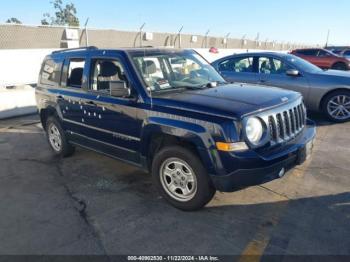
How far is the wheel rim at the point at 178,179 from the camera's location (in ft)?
12.1

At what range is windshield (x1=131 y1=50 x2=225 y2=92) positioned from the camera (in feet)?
13.7

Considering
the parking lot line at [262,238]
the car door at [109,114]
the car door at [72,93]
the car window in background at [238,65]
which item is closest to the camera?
the parking lot line at [262,238]

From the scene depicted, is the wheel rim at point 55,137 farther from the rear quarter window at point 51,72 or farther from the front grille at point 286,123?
the front grille at point 286,123

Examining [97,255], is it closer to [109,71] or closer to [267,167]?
[267,167]

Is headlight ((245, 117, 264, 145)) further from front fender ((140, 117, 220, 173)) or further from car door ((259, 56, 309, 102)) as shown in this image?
car door ((259, 56, 309, 102))

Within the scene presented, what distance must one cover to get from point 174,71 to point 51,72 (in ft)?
8.00

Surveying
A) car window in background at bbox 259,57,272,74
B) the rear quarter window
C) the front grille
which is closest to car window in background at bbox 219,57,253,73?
car window in background at bbox 259,57,272,74

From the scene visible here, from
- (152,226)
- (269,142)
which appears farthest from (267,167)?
(152,226)

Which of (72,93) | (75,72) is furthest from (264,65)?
(72,93)

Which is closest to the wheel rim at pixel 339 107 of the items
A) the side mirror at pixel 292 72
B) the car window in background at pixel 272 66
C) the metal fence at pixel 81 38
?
the side mirror at pixel 292 72

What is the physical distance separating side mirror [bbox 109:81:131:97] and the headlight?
1561mm

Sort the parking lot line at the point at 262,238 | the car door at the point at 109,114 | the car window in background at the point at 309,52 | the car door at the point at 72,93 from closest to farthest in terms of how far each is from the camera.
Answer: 1. the parking lot line at the point at 262,238
2. the car door at the point at 109,114
3. the car door at the point at 72,93
4. the car window in background at the point at 309,52

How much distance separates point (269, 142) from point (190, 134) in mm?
839

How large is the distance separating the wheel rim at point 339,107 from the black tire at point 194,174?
5.22 m
